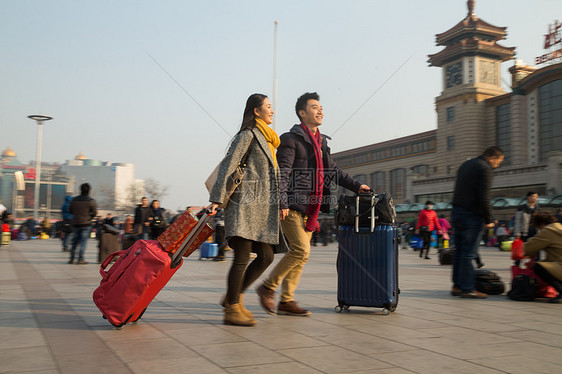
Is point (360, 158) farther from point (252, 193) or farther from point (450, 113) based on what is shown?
point (252, 193)

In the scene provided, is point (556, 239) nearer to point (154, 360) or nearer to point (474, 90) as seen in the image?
point (154, 360)

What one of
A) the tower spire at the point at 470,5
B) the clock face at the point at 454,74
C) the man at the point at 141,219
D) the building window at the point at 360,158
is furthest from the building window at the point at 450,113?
the man at the point at 141,219

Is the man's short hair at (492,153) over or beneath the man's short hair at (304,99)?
beneath

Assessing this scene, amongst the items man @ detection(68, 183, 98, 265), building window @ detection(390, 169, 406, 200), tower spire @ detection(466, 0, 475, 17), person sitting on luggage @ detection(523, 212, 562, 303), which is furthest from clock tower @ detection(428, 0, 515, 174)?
person sitting on luggage @ detection(523, 212, 562, 303)

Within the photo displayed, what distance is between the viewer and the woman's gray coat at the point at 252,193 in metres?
4.23

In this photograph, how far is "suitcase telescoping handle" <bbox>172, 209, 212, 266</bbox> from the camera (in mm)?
4105

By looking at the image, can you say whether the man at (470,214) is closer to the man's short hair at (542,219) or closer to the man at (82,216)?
the man's short hair at (542,219)

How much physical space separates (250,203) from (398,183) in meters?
73.3

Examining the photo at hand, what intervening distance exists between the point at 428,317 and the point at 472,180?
2.30 meters

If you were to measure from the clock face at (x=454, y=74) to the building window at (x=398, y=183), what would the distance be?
13.4 m

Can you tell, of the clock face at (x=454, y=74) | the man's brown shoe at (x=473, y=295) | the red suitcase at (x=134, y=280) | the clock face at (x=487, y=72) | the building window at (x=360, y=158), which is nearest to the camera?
the red suitcase at (x=134, y=280)

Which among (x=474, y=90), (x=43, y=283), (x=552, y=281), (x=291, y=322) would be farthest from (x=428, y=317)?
(x=474, y=90)

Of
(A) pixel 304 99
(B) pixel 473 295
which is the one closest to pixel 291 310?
(A) pixel 304 99

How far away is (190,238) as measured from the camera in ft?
13.6
